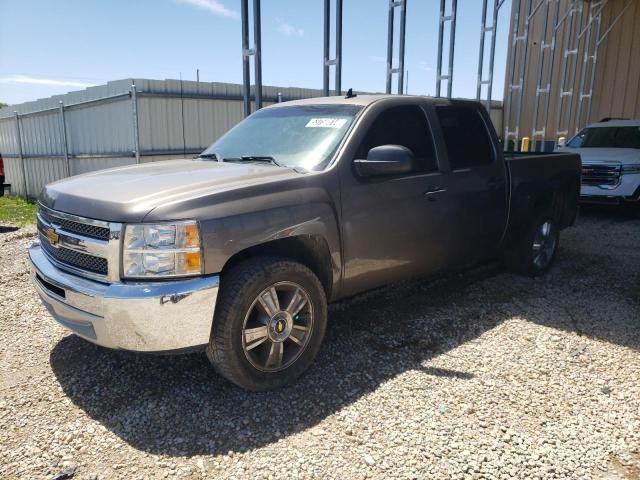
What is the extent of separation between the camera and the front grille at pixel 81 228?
9.40 feet

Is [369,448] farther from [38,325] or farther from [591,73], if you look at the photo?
[591,73]

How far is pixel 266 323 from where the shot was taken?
10.3 ft

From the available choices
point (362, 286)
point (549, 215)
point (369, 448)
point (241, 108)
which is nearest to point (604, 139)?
point (549, 215)

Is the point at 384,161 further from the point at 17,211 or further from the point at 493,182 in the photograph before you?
the point at 17,211

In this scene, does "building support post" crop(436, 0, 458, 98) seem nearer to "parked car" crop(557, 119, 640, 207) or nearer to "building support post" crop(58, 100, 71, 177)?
"parked car" crop(557, 119, 640, 207)

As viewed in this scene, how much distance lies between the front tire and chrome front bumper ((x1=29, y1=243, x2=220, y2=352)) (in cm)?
13

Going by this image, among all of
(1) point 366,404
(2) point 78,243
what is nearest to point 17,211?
(2) point 78,243

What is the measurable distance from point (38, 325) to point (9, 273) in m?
2.12

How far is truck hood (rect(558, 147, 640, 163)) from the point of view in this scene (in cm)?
949

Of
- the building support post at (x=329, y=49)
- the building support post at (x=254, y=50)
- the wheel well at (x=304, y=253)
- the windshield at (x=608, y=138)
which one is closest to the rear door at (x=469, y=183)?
the wheel well at (x=304, y=253)

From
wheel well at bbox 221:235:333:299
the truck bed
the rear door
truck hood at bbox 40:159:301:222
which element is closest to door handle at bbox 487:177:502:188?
the rear door

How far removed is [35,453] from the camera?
105 inches

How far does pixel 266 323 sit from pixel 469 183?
2.38m

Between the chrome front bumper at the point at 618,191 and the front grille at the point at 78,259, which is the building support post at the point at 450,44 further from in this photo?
the front grille at the point at 78,259
